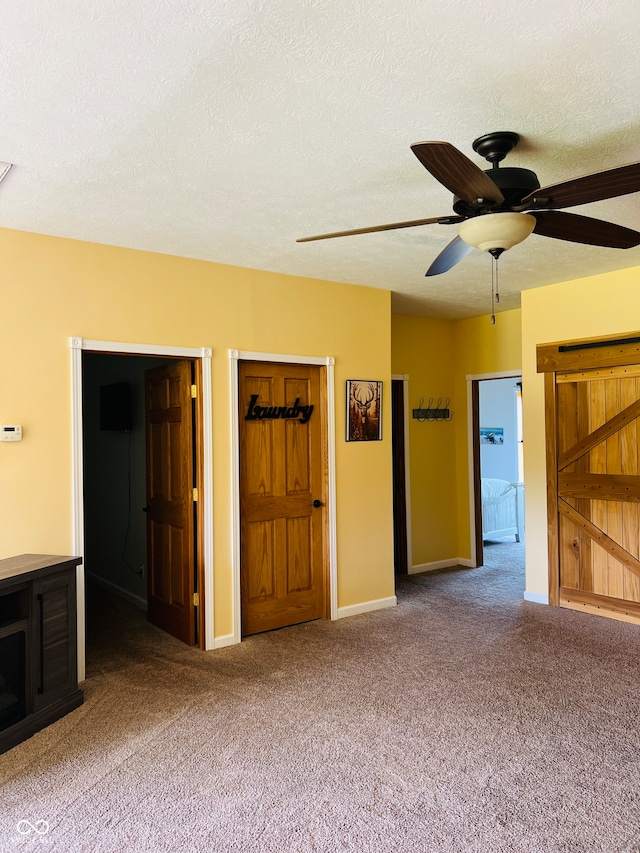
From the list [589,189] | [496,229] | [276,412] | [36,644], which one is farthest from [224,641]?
[589,189]

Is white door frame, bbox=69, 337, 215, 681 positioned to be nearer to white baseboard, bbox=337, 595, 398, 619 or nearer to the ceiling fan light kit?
white baseboard, bbox=337, 595, 398, 619

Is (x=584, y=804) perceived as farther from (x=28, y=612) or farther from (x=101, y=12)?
(x=101, y=12)

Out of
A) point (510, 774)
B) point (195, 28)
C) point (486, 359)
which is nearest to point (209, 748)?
point (510, 774)

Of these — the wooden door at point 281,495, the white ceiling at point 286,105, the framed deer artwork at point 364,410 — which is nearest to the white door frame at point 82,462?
the wooden door at point 281,495

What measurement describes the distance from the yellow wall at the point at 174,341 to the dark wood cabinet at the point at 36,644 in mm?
416

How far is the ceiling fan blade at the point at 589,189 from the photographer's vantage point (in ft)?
6.83

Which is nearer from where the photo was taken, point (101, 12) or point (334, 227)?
Result: point (101, 12)

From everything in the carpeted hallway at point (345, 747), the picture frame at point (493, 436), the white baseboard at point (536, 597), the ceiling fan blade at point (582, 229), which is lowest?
the carpeted hallway at point (345, 747)

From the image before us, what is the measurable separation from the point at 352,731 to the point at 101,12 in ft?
10.3

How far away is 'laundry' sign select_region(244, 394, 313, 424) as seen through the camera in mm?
4559

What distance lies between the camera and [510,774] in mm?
2686

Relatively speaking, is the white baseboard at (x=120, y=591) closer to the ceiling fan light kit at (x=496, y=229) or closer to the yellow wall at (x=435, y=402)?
the yellow wall at (x=435, y=402)

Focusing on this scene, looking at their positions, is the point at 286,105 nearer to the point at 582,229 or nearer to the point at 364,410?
the point at 582,229

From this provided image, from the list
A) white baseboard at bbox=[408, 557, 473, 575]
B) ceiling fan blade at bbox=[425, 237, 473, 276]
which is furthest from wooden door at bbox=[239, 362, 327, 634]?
ceiling fan blade at bbox=[425, 237, 473, 276]
